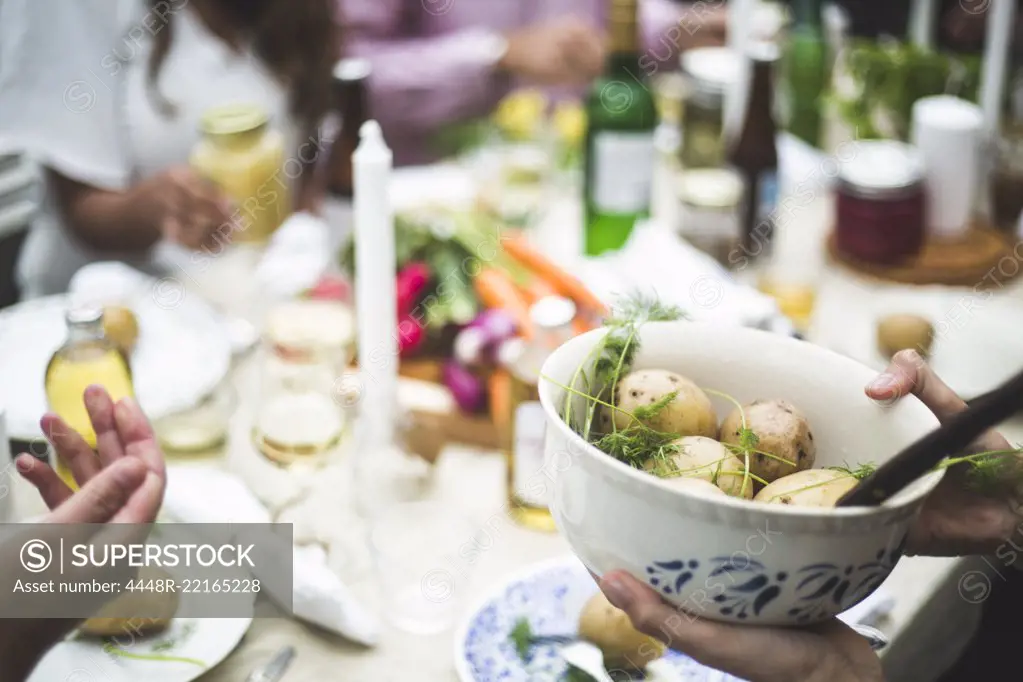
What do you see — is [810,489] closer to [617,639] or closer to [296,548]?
[617,639]

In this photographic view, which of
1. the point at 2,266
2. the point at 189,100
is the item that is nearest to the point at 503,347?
the point at 189,100

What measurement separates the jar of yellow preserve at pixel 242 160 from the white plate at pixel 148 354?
0.20 meters

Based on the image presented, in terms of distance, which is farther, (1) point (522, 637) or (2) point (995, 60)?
(2) point (995, 60)

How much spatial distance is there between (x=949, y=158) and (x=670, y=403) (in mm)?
1014

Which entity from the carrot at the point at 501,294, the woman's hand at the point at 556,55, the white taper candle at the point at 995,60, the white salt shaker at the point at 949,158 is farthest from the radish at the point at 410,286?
the woman's hand at the point at 556,55

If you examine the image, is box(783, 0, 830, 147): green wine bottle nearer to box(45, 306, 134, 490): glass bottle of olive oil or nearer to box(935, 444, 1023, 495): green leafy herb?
box(935, 444, 1023, 495): green leafy herb

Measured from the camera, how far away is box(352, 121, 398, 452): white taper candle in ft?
3.07

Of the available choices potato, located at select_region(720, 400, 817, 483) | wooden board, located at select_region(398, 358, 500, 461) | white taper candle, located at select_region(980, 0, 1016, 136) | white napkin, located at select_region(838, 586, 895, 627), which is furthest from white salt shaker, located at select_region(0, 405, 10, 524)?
white taper candle, located at select_region(980, 0, 1016, 136)

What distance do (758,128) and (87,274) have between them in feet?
3.29

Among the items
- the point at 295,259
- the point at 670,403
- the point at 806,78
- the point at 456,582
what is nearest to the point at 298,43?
the point at 295,259

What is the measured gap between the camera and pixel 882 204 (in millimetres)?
1462

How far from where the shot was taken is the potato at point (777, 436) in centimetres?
65

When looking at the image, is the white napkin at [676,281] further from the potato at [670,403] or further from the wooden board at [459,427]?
the potato at [670,403]

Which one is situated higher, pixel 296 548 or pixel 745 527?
pixel 745 527
